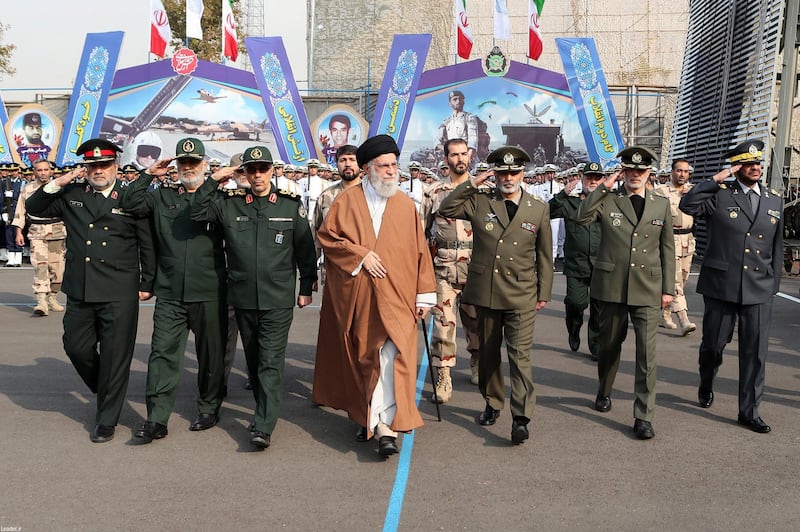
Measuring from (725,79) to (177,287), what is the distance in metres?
12.2

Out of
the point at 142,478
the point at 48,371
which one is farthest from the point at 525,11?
the point at 142,478

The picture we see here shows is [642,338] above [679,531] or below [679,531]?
above

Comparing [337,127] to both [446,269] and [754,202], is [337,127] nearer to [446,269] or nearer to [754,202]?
[446,269]

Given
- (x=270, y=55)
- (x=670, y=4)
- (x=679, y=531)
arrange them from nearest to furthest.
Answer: (x=679, y=531) → (x=270, y=55) → (x=670, y=4)

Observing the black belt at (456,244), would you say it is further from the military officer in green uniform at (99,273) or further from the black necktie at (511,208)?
the military officer in green uniform at (99,273)

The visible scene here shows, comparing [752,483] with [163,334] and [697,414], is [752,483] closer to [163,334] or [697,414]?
[697,414]

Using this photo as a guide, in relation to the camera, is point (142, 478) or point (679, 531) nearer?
point (679, 531)

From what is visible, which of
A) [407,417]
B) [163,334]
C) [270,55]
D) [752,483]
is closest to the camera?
[752,483]

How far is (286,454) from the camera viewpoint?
213 inches

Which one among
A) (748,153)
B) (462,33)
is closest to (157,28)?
(462,33)

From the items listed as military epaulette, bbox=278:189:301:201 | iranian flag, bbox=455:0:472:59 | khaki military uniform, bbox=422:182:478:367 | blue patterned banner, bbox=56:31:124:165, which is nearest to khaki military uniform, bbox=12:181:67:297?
khaki military uniform, bbox=422:182:478:367

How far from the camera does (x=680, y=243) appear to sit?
10234 millimetres

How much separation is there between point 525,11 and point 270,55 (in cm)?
1651

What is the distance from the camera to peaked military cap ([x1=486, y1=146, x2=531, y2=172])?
18.6ft
